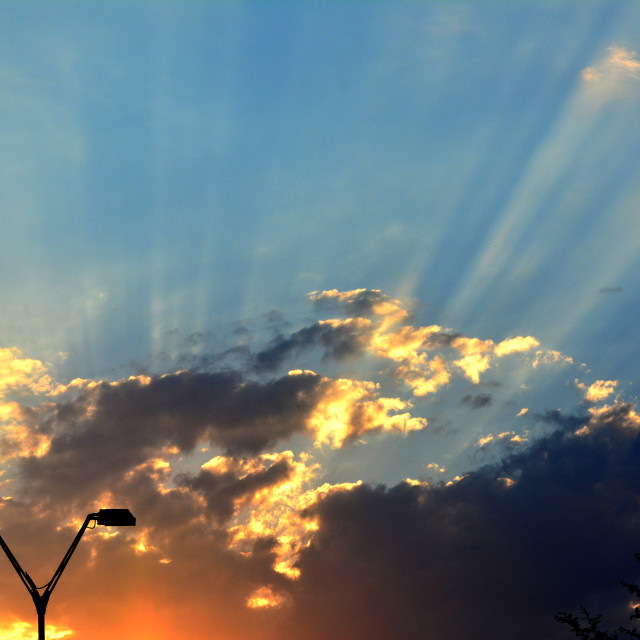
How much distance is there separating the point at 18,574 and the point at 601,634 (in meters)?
41.3

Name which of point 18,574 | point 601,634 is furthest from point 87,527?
point 601,634

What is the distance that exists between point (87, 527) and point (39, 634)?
4.44 metres

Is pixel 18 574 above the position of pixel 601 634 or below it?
above

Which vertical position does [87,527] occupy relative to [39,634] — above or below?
above

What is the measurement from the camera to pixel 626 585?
2007 inches

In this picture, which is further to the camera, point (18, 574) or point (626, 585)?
point (626, 585)

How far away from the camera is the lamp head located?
3005 cm

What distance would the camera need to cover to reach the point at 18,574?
2875 centimetres

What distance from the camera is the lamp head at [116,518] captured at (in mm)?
30047

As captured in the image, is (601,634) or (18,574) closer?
(18,574)

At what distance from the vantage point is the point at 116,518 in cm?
3027

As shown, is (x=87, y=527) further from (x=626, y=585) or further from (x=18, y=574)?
(x=626, y=585)

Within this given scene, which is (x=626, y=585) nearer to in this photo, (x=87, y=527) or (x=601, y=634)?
(x=601, y=634)

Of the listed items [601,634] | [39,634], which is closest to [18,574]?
[39,634]
